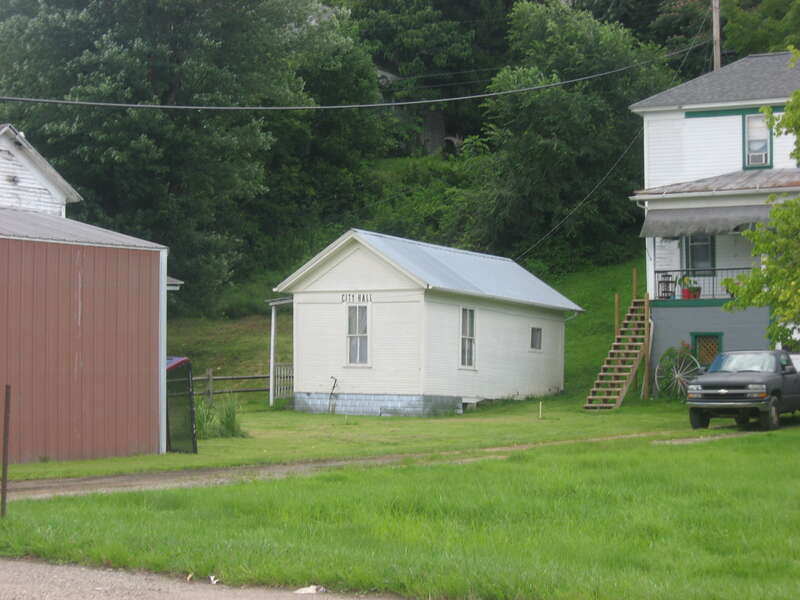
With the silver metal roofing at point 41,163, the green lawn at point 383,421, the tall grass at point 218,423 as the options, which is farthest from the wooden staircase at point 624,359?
the silver metal roofing at point 41,163

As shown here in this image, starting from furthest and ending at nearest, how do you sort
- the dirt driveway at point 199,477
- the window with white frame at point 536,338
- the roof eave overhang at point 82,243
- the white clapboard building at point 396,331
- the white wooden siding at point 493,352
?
the window with white frame at point 536,338, the white wooden siding at point 493,352, the white clapboard building at point 396,331, the roof eave overhang at point 82,243, the dirt driveway at point 199,477

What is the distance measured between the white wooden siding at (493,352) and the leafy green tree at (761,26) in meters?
17.0

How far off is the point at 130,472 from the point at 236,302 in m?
34.2

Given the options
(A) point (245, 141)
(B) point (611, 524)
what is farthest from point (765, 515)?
(A) point (245, 141)

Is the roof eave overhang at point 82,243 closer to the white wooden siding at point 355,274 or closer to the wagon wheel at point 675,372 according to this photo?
the white wooden siding at point 355,274

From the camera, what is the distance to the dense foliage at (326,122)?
131 ft

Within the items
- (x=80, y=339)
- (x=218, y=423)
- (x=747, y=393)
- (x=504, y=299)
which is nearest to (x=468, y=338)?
(x=504, y=299)

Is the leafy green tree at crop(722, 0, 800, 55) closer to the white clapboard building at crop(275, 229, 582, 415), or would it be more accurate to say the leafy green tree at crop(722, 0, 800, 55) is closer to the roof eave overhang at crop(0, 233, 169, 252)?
the white clapboard building at crop(275, 229, 582, 415)

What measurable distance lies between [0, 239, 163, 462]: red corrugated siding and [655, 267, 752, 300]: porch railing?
709 inches

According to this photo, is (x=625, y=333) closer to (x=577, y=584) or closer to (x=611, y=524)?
(x=611, y=524)

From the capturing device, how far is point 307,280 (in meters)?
34.8

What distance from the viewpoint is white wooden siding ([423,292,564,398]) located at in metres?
33.3

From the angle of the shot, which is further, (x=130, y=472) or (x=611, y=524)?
(x=130, y=472)

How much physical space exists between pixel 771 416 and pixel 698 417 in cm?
147
